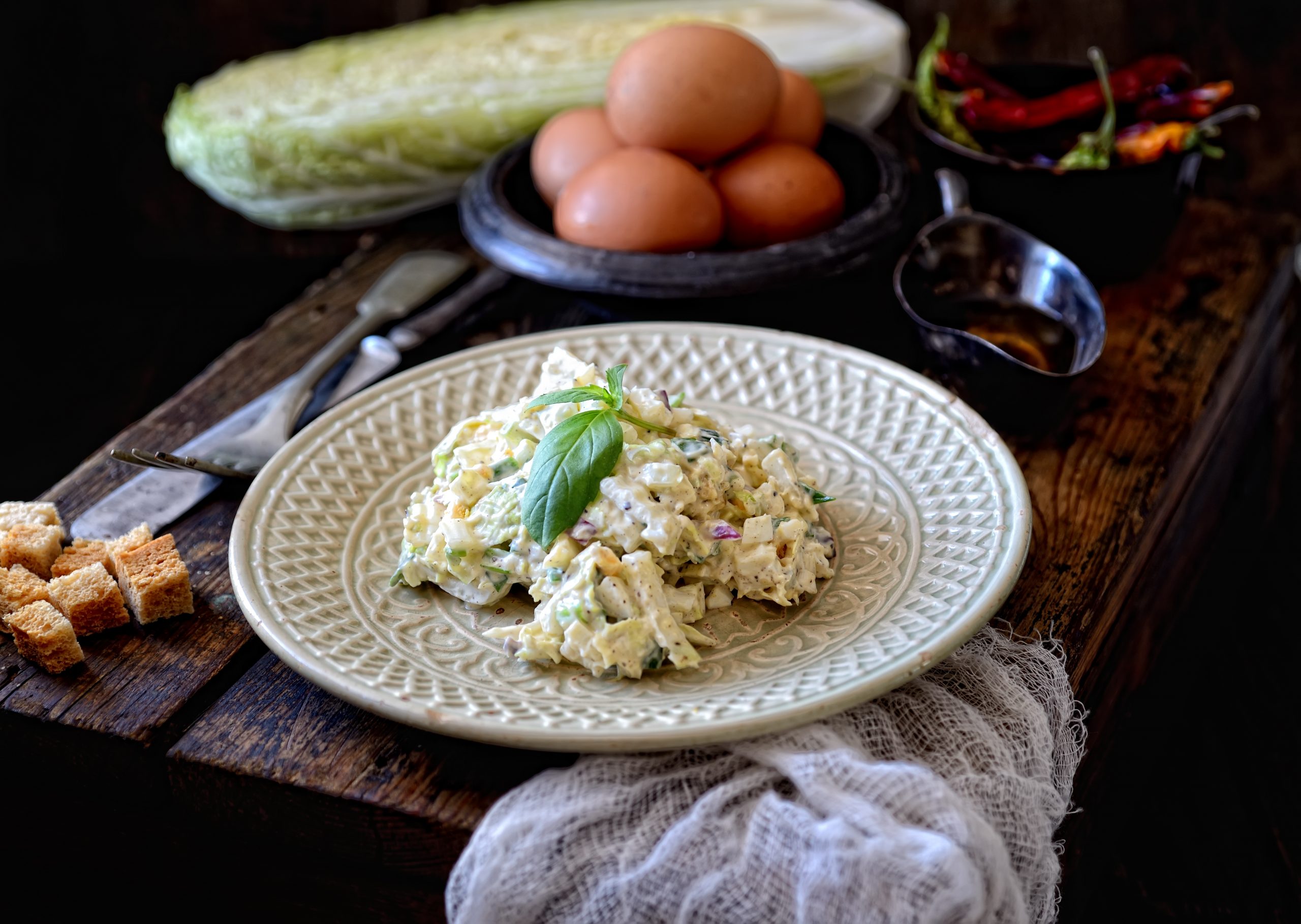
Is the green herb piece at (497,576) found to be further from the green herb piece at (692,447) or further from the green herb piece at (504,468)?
the green herb piece at (692,447)

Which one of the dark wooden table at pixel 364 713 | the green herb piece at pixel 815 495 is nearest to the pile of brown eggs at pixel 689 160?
the dark wooden table at pixel 364 713

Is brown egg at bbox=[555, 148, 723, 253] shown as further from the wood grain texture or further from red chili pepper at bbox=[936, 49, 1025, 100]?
red chili pepper at bbox=[936, 49, 1025, 100]

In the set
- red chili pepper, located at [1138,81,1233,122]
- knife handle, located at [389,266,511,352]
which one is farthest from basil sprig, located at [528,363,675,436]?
red chili pepper, located at [1138,81,1233,122]

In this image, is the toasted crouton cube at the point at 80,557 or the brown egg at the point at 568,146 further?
the brown egg at the point at 568,146

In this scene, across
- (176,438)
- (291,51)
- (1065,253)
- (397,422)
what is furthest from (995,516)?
(291,51)

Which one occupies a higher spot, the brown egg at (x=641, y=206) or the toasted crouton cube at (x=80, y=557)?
the brown egg at (x=641, y=206)
